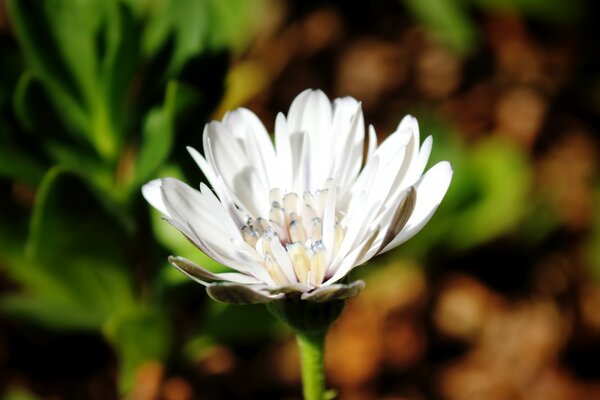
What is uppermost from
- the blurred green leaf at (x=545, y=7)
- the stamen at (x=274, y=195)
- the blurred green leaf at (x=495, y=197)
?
the blurred green leaf at (x=545, y=7)

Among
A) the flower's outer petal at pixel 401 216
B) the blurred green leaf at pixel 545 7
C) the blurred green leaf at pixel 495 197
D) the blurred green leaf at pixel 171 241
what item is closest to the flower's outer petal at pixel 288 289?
the flower's outer petal at pixel 401 216

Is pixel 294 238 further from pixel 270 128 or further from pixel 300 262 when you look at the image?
pixel 270 128

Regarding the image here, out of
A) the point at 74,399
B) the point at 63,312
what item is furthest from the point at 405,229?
the point at 74,399

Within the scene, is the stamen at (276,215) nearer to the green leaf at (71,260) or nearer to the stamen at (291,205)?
the stamen at (291,205)

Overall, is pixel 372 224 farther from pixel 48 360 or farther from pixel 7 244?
pixel 48 360

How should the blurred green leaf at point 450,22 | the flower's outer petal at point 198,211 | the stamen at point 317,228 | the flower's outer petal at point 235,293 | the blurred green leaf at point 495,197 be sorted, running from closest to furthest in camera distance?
the flower's outer petal at point 235,293, the flower's outer petal at point 198,211, the stamen at point 317,228, the blurred green leaf at point 495,197, the blurred green leaf at point 450,22

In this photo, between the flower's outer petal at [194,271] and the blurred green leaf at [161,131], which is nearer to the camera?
the flower's outer petal at [194,271]

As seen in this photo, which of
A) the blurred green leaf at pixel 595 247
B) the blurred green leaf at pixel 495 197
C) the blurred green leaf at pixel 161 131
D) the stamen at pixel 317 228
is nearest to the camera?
the stamen at pixel 317 228

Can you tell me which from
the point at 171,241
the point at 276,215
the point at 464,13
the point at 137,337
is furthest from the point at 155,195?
the point at 464,13
